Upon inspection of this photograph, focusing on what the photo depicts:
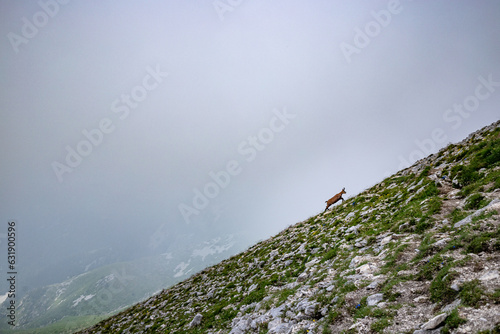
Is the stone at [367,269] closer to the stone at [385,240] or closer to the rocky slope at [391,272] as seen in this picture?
the rocky slope at [391,272]

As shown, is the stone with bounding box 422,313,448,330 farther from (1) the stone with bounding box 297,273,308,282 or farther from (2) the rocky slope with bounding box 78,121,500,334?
(1) the stone with bounding box 297,273,308,282

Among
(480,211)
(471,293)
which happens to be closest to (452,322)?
(471,293)

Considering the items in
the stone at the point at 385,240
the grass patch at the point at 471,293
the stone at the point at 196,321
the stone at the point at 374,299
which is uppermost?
the stone at the point at 196,321

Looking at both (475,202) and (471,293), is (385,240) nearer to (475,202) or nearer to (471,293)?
(475,202)

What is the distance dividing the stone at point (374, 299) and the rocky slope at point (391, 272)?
0.05 m

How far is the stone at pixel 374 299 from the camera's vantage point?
984 centimetres

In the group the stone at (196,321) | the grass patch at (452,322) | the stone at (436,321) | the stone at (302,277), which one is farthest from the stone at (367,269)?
the stone at (196,321)

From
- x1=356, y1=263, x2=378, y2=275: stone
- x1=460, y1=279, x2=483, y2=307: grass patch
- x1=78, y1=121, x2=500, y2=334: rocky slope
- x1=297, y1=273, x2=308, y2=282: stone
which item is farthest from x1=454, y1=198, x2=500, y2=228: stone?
x1=297, y1=273, x2=308, y2=282: stone

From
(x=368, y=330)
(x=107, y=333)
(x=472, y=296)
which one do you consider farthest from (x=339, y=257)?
(x=107, y=333)

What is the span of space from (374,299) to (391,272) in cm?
200

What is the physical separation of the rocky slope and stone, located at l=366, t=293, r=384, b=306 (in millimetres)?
48

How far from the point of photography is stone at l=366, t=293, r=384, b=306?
9844 mm

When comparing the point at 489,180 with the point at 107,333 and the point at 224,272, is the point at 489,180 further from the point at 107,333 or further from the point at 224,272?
the point at 107,333

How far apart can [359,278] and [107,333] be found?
3562cm
